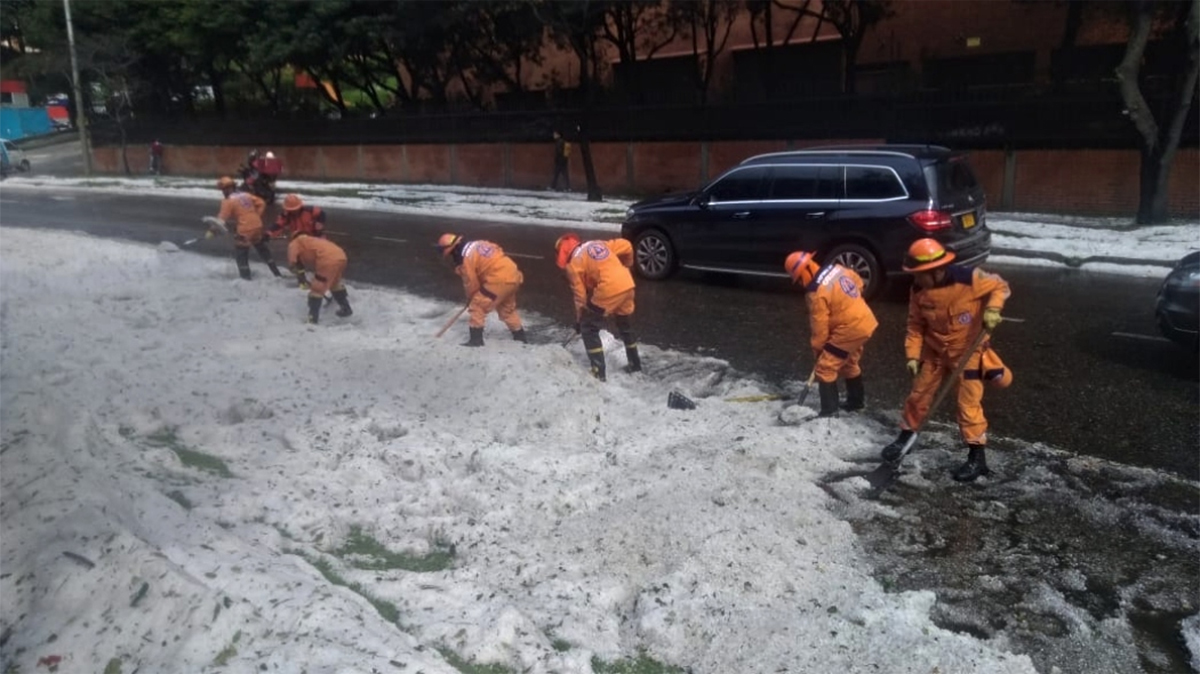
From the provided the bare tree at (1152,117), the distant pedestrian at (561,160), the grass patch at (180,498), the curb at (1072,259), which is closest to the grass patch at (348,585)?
the grass patch at (180,498)

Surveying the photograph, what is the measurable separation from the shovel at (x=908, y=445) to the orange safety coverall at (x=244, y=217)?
9100 mm

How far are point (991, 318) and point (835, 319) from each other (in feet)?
4.31

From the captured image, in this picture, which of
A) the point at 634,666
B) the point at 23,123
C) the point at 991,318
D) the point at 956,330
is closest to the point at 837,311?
the point at 956,330

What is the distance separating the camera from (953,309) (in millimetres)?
5844

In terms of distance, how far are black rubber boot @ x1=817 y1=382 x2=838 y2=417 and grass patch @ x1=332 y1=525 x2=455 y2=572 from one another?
307 cm

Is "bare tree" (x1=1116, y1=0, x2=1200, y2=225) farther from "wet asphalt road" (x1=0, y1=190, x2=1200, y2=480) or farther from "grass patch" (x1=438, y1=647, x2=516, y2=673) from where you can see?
"grass patch" (x1=438, y1=647, x2=516, y2=673)

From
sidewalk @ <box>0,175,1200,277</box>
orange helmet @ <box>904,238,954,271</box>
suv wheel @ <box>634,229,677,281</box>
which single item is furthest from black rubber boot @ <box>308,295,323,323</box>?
sidewalk @ <box>0,175,1200,277</box>

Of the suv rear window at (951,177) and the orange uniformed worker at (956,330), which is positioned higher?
the suv rear window at (951,177)

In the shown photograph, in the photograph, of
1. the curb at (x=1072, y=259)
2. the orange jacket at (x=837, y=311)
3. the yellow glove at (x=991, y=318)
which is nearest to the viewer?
the yellow glove at (x=991, y=318)

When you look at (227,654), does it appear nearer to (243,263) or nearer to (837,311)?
(837,311)

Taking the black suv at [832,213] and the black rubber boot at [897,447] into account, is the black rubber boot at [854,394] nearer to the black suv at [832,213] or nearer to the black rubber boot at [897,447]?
the black rubber boot at [897,447]

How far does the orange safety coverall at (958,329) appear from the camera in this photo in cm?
580

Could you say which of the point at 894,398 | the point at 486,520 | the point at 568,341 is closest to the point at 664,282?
the point at 568,341

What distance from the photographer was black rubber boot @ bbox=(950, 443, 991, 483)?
5906mm
